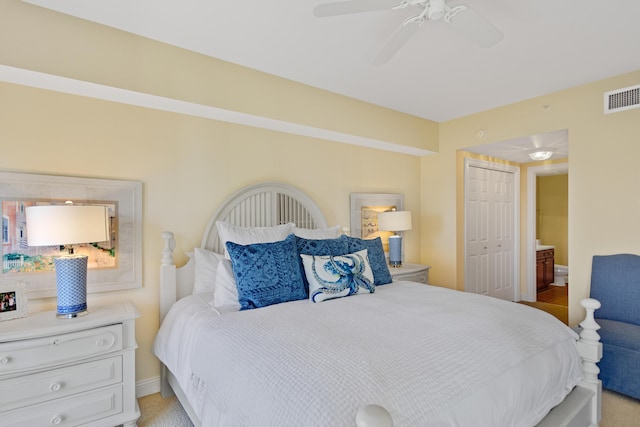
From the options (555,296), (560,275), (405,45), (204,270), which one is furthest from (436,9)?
(560,275)

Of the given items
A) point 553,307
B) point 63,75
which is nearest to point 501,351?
point 63,75

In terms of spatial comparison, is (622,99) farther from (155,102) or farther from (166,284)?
(166,284)

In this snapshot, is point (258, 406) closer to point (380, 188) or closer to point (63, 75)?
point (63, 75)

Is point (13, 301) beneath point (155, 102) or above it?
beneath

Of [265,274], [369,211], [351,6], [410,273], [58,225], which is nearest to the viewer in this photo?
[351,6]

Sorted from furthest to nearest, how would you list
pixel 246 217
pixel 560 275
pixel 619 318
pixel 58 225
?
pixel 560 275 → pixel 246 217 → pixel 619 318 → pixel 58 225

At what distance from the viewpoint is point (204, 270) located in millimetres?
2465

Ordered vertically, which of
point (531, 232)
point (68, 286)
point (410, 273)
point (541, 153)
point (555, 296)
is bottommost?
point (555, 296)

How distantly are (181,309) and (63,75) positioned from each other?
1.61 meters

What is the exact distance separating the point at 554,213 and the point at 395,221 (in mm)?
4896

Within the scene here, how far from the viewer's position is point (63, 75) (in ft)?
6.54

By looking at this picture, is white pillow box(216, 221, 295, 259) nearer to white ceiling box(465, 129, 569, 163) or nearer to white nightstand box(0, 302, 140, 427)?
white nightstand box(0, 302, 140, 427)

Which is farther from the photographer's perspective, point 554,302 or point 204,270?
point 554,302

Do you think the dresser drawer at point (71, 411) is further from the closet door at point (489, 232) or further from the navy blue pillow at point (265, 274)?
the closet door at point (489, 232)
